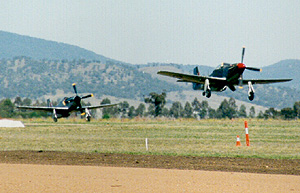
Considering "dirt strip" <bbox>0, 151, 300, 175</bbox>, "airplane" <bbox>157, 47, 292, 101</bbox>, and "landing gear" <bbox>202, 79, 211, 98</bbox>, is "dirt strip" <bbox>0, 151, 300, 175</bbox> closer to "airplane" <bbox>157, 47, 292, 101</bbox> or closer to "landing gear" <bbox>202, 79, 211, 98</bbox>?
"landing gear" <bbox>202, 79, 211, 98</bbox>

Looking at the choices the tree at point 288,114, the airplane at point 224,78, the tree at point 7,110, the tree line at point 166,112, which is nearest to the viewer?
the airplane at point 224,78

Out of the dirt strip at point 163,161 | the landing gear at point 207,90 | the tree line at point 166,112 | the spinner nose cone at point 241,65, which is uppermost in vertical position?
the spinner nose cone at point 241,65

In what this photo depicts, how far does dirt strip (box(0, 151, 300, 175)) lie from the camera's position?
1745 cm

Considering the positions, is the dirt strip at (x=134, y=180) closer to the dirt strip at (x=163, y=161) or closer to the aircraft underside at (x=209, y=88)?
the dirt strip at (x=163, y=161)

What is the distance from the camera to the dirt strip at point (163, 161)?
17453mm

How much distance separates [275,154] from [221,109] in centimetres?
8977

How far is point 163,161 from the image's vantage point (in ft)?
64.7

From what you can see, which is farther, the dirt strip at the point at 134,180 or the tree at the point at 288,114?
the tree at the point at 288,114

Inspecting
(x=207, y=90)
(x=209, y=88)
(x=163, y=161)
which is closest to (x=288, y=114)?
(x=209, y=88)

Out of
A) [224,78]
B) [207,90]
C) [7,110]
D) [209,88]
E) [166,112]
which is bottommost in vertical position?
[166,112]

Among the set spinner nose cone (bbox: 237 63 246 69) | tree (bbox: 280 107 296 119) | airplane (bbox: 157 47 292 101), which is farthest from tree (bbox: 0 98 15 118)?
spinner nose cone (bbox: 237 63 246 69)

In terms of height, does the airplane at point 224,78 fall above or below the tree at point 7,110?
above

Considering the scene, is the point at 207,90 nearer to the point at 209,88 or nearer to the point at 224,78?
the point at 209,88

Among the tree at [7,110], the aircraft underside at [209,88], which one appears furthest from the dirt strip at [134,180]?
the tree at [7,110]
